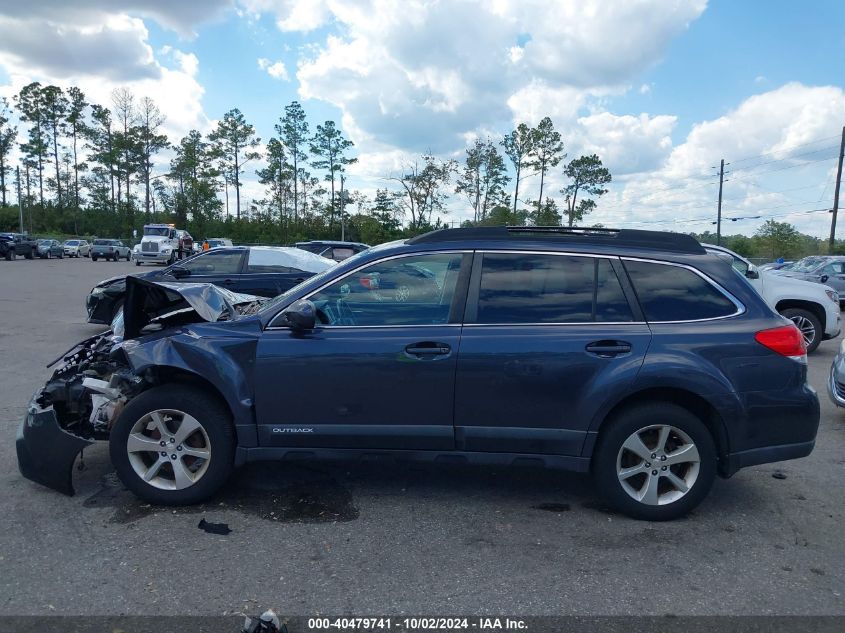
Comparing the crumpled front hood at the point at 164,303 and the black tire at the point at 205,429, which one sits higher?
the crumpled front hood at the point at 164,303

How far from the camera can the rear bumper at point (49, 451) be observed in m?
4.11

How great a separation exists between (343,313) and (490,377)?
103 centimetres

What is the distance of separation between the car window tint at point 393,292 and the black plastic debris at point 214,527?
4.47ft

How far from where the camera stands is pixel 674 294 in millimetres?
3986

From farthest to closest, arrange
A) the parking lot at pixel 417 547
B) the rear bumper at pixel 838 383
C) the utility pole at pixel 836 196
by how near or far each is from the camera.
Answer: the utility pole at pixel 836 196, the rear bumper at pixel 838 383, the parking lot at pixel 417 547

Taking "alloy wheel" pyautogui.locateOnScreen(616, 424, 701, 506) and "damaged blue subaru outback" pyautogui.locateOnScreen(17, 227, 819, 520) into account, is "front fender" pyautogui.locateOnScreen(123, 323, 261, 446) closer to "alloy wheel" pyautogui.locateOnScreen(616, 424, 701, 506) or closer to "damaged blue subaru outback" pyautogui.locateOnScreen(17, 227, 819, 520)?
"damaged blue subaru outback" pyautogui.locateOnScreen(17, 227, 819, 520)

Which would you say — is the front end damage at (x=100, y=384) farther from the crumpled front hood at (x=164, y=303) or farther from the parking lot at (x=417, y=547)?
the parking lot at (x=417, y=547)

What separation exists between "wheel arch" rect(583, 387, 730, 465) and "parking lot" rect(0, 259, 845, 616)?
511mm

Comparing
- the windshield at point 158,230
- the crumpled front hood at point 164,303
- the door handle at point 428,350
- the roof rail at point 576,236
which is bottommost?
the door handle at point 428,350

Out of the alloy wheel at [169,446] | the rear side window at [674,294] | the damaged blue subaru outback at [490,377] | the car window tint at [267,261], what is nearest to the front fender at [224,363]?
the damaged blue subaru outback at [490,377]

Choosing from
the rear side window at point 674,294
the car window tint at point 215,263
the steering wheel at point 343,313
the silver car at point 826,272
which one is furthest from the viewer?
the silver car at point 826,272

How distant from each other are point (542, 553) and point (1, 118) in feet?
286

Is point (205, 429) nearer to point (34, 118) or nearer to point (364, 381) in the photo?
point (364, 381)

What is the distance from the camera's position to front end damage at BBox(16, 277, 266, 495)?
13.5 feet
